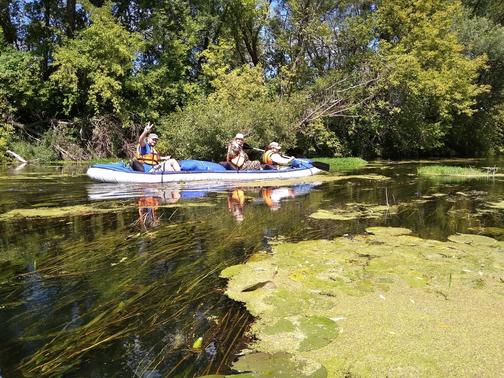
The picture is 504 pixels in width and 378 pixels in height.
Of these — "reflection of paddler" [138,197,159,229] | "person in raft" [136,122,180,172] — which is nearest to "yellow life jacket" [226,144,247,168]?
"person in raft" [136,122,180,172]

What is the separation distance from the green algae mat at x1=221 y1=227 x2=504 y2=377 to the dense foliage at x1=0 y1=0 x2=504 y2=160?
13465 mm

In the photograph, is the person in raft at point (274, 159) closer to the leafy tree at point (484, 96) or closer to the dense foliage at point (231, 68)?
the dense foliage at point (231, 68)

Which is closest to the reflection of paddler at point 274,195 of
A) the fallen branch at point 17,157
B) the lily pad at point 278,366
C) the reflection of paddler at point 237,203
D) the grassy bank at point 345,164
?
the reflection of paddler at point 237,203

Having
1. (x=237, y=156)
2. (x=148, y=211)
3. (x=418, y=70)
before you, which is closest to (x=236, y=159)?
(x=237, y=156)

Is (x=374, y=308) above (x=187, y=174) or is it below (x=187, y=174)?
below

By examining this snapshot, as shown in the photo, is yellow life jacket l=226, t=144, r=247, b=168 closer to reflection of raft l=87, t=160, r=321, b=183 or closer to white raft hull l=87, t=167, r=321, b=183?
reflection of raft l=87, t=160, r=321, b=183

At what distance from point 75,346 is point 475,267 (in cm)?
354

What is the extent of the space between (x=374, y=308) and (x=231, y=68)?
70.8 ft

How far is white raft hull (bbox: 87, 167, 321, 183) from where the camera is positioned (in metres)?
11.1

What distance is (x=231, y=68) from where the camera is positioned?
2364 cm

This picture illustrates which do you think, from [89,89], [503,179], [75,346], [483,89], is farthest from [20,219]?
[483,89]

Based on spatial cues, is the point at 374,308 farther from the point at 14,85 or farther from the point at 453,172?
the point at 14,85

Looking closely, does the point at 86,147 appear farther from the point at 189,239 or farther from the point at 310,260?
the point at 310,260

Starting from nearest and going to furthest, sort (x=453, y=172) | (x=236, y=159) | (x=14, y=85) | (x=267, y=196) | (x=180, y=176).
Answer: (x=267, y=196) < (x=180, y=176) < (x=236, y=159) < (x=453, y=172) < (x=14, y=85)
